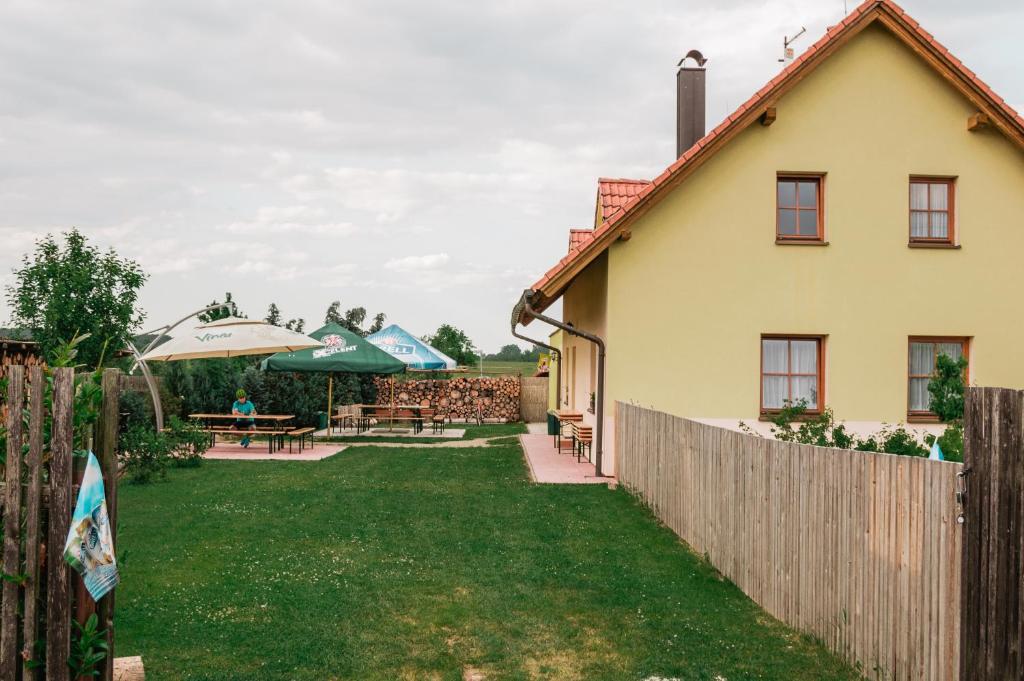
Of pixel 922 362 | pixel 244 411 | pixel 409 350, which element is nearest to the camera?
pixel 922 362

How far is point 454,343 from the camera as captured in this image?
5928cm

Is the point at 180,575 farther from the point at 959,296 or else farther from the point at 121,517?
the point at 959,296

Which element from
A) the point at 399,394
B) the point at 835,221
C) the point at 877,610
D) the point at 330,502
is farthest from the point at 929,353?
the point at 399,394

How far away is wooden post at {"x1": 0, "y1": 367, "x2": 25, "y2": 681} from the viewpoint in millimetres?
4043

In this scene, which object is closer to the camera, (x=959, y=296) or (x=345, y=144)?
(x=959, y=296)

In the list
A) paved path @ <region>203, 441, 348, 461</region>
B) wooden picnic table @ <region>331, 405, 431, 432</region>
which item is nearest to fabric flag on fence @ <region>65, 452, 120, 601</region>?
paved path @ <region>203, 441, 348, 461</region>

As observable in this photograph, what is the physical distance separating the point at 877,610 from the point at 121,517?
8.83m

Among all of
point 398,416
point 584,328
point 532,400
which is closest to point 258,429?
point 398,416

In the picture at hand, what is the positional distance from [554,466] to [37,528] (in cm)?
1312

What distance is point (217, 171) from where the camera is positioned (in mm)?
17172

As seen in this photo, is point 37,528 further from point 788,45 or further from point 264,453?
point 788,45

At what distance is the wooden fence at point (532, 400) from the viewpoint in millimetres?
33812

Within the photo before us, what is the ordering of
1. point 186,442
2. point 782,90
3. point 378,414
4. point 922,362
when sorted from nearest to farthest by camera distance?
point 782,90
point 922,362
point 186,442
point 378,414

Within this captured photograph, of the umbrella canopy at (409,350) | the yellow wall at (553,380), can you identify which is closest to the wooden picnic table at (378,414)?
the umbrella canopy at (409,350)
